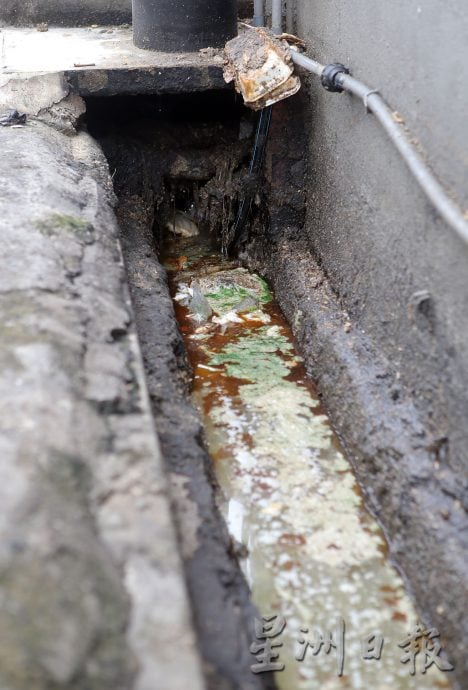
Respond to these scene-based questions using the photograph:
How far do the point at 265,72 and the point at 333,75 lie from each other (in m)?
0.70

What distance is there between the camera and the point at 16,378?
1764mm

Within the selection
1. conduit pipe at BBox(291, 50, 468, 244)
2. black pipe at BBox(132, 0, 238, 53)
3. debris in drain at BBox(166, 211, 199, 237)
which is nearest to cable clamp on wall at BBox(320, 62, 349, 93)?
conduit pipe at BBox(291, 50, 468, 244)

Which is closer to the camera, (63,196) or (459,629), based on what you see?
(459,629)

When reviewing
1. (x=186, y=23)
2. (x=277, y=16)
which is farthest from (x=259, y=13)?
(x=186, y=23)

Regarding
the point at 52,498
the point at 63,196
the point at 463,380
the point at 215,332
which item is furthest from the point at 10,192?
the point at 463,380

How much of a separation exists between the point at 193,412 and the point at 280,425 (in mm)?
530

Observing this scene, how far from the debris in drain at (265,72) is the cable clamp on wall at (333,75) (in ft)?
1.96

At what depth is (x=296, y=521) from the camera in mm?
2494

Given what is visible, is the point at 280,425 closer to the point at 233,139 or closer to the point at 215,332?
the point at 215,332

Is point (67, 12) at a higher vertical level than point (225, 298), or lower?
higher

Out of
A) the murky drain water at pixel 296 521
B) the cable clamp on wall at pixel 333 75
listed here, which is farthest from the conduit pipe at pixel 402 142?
the murky drain water at pixel 296 521

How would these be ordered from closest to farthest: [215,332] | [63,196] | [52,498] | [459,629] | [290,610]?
1. [52,498]
2. [459,629]
3. [290,610]
4. [63,196]
5. [215,332]

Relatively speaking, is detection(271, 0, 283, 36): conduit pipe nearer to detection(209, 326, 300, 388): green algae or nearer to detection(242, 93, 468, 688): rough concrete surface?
detection(242, 93, 468, 688): rough concrete surface

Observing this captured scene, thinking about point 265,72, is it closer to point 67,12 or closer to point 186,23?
point 186,23
